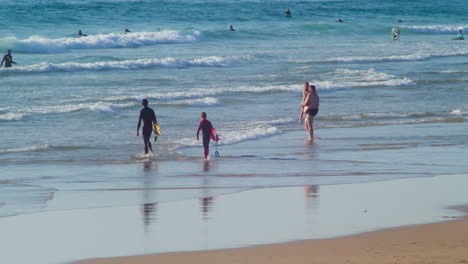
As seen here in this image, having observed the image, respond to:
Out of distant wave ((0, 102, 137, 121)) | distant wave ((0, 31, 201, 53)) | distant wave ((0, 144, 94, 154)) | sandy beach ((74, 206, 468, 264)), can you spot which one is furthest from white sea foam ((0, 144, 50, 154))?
distant wave ((0, 31, 201, 53))

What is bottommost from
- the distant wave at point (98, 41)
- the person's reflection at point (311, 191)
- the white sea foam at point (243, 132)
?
the person's reflection at point (311, 191)

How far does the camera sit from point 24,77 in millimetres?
30000

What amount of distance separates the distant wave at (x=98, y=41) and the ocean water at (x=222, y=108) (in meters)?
0.10

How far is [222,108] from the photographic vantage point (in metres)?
22.9

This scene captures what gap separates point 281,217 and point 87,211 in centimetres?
247

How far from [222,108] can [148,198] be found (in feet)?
38.1

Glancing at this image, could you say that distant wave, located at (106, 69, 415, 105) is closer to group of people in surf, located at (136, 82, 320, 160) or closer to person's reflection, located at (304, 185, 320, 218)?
group of people in surf, located at (136, 82, 320, 160)

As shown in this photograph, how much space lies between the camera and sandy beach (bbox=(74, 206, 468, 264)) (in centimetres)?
794

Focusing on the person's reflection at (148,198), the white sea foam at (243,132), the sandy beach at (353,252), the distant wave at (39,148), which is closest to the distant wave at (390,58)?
the white sea foam at (243,132)

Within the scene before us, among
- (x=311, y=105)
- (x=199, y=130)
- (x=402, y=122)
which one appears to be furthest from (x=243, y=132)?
(x=402, y=122)

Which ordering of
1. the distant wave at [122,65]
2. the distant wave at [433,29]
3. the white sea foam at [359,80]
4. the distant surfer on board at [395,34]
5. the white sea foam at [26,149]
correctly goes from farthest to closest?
1. the distant wave at [433,29]
2. the distant surfer on board at [395,34]
3. the distant wave at [122,65]
4. the white sea foam at [359,80]
5. the white sea foam at [26,149]

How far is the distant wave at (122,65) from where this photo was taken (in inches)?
1264

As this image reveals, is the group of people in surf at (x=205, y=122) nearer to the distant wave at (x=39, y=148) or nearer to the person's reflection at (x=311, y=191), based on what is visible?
the distant wave at (x=39, y=148)

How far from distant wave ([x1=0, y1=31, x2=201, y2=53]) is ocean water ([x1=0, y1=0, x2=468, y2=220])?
10 cm
